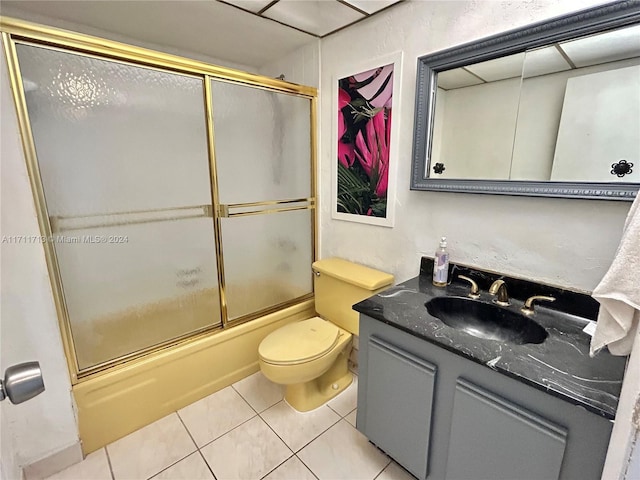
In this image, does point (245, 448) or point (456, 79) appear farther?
point (245, 448)

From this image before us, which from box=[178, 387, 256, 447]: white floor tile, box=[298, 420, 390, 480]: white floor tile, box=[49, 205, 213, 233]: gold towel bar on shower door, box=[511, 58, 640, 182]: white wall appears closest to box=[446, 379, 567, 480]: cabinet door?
box=[298, 420, 390, 480]: white floor tile

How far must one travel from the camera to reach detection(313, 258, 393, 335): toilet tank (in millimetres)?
1652

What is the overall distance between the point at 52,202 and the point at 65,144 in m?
0.24

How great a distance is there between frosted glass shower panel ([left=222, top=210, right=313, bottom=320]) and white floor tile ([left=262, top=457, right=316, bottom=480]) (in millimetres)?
830

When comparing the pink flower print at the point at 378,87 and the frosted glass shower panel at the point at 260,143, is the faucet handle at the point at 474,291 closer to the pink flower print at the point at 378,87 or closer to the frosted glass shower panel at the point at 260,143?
the pink flower print at the point at 378,87

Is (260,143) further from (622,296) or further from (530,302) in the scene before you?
(622,296)

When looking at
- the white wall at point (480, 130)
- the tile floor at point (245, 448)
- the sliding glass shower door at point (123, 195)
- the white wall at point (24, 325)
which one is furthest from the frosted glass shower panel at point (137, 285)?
the white wall at point (480, 130)

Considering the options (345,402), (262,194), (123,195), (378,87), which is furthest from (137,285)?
(378,87)

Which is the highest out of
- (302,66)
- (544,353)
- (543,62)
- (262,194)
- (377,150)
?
(302,66)

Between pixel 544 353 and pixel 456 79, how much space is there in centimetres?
112

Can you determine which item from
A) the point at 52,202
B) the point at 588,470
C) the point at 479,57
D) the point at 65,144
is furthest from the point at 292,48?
the point at 588,470

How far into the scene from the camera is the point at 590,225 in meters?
1.08

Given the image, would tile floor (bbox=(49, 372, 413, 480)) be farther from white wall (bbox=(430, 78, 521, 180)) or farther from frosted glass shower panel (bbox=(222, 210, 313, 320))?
white wall (bbox=(430, 78, 521, 180))

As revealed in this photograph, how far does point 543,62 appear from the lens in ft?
3.60
